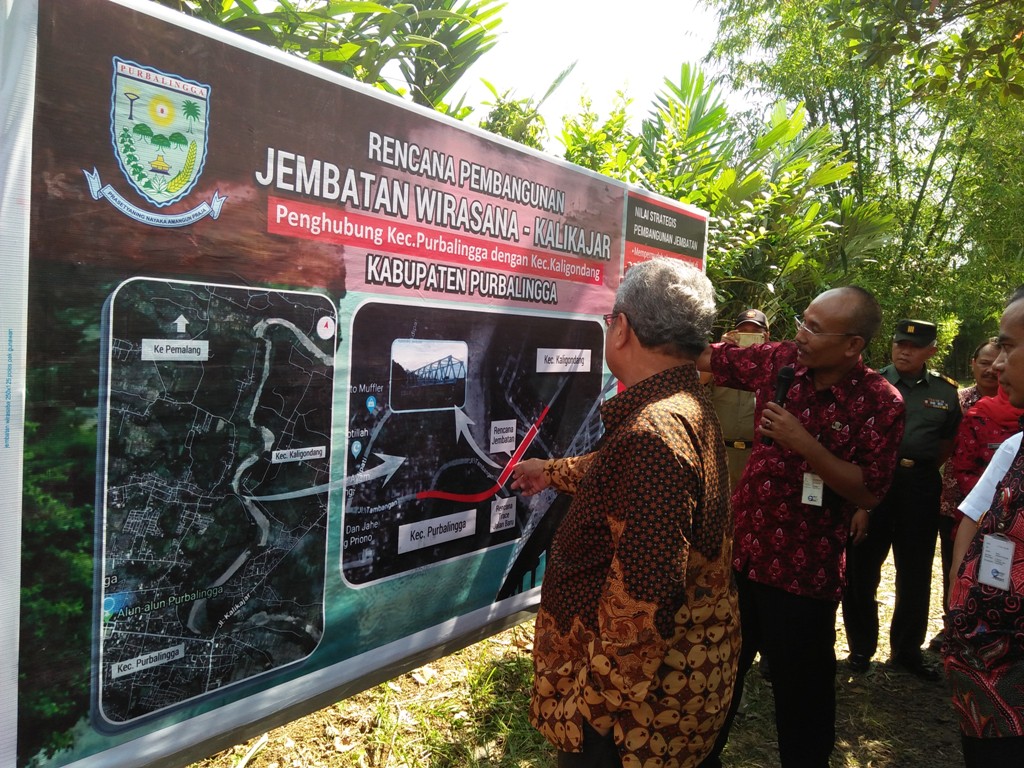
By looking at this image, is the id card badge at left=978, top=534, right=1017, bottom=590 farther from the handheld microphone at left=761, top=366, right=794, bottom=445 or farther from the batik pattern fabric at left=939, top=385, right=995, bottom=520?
the batik pattern fabric at left=939, top=385, right=995, bottom=520

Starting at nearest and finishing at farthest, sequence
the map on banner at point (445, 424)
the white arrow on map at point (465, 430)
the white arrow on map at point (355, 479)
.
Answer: the white arrow on map at point (355, 479), the map on banner at point (445, 424), the white arrow on map at point (465, 430)

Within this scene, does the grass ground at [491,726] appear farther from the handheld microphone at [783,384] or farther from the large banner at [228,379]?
the handheld microphone at [783,384]

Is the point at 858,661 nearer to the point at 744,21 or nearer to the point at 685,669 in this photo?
the point at 685,669

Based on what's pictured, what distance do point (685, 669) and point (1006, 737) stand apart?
781mm

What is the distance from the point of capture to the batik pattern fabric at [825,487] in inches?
106

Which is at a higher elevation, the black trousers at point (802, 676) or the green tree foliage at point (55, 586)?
the green tree foliage at point (55, 586)

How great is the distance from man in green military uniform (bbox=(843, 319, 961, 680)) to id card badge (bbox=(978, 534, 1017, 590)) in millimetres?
2607

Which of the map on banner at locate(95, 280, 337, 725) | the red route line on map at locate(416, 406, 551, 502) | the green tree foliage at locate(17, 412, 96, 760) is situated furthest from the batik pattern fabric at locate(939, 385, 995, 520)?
the green tree foliage at locate(17, 412, 96, 760)

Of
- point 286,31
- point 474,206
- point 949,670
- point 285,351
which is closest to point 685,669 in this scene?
point 949,670

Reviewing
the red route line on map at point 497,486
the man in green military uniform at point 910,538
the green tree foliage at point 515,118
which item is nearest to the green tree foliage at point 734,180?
the green tree foliage at point 515,118

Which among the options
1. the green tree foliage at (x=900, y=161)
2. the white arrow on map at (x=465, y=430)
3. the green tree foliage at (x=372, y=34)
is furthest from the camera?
the green tree foliage at (x=900, y=161)

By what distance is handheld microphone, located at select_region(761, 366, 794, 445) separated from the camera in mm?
2842

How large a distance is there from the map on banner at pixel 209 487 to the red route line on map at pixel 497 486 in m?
0.50

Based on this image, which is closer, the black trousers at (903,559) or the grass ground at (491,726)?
the grass ground at (491,726)
